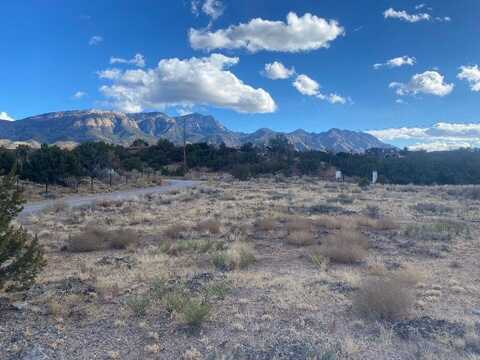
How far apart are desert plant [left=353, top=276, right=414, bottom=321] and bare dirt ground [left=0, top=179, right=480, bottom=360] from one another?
2 centimetres

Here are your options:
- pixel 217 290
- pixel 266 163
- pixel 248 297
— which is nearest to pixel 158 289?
pixel 217 290

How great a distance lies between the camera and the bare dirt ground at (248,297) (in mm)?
5961

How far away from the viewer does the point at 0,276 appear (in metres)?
7.15

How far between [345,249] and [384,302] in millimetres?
4329

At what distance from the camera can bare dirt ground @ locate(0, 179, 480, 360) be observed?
19.6ft

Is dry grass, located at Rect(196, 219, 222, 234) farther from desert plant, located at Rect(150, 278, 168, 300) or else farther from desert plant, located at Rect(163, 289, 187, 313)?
desert plant, located at Rect(163, 289, 187, 313)

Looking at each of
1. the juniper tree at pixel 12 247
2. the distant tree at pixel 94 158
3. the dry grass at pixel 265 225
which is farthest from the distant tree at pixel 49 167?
the juniper tree at pixel 12 247

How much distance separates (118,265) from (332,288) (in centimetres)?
574

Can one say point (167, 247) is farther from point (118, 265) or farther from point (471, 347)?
point (471, 347)

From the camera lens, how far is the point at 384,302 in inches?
280

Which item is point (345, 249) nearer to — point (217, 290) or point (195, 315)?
point (217, 290)

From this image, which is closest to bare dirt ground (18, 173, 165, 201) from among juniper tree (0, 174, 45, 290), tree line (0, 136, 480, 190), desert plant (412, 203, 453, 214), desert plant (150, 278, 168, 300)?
tree line (0, 136, 480, 190)

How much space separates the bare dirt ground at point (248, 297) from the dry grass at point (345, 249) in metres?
0.05

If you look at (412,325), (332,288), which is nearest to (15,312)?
(332,288)
